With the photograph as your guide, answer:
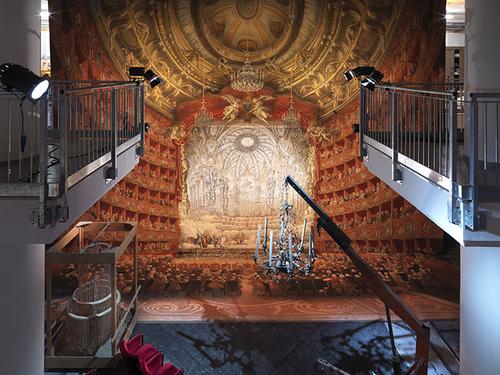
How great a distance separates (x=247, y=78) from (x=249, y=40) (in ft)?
2.94

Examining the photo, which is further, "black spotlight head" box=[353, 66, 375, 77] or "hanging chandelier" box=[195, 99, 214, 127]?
"hanging chandelier" box=[195, 99, 214, 127]

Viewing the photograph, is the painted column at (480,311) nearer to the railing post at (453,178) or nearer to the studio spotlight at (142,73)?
the railing post at (453,178)

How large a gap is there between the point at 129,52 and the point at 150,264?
4.99 meters

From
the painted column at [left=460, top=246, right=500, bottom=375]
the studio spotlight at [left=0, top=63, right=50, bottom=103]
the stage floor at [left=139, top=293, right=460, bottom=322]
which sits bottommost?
the stage floor at [left=139, top=293, right=460, bottom=322]

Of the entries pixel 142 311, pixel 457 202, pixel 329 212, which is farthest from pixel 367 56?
pixel 457 202

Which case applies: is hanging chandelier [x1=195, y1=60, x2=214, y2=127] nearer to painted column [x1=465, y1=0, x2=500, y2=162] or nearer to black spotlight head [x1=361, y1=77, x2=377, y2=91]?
black spotlight head [x1=361, y1=77, x2=377, y2=91]

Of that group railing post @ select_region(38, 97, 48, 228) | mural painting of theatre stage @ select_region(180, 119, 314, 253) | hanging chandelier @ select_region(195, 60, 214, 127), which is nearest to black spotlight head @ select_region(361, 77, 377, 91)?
mural painting of theatre stage @ select_region(180, 119, 314, 253)

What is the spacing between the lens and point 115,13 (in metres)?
12.0

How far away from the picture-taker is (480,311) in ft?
22.0

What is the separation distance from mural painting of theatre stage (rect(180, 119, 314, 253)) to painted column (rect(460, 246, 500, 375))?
6.71 m

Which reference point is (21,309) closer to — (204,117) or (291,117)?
(204,117)

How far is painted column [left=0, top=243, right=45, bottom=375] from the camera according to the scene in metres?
6.21

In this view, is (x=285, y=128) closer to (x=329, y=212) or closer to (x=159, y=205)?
(x=329, y=212)

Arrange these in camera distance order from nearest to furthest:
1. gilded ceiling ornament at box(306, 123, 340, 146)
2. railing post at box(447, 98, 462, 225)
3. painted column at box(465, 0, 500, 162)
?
railing post at box(447, 98, 462, 225), painted column at box(465, 0, 500, 162), gilded ceiling ornament at box(306, 123, 340, 146)
